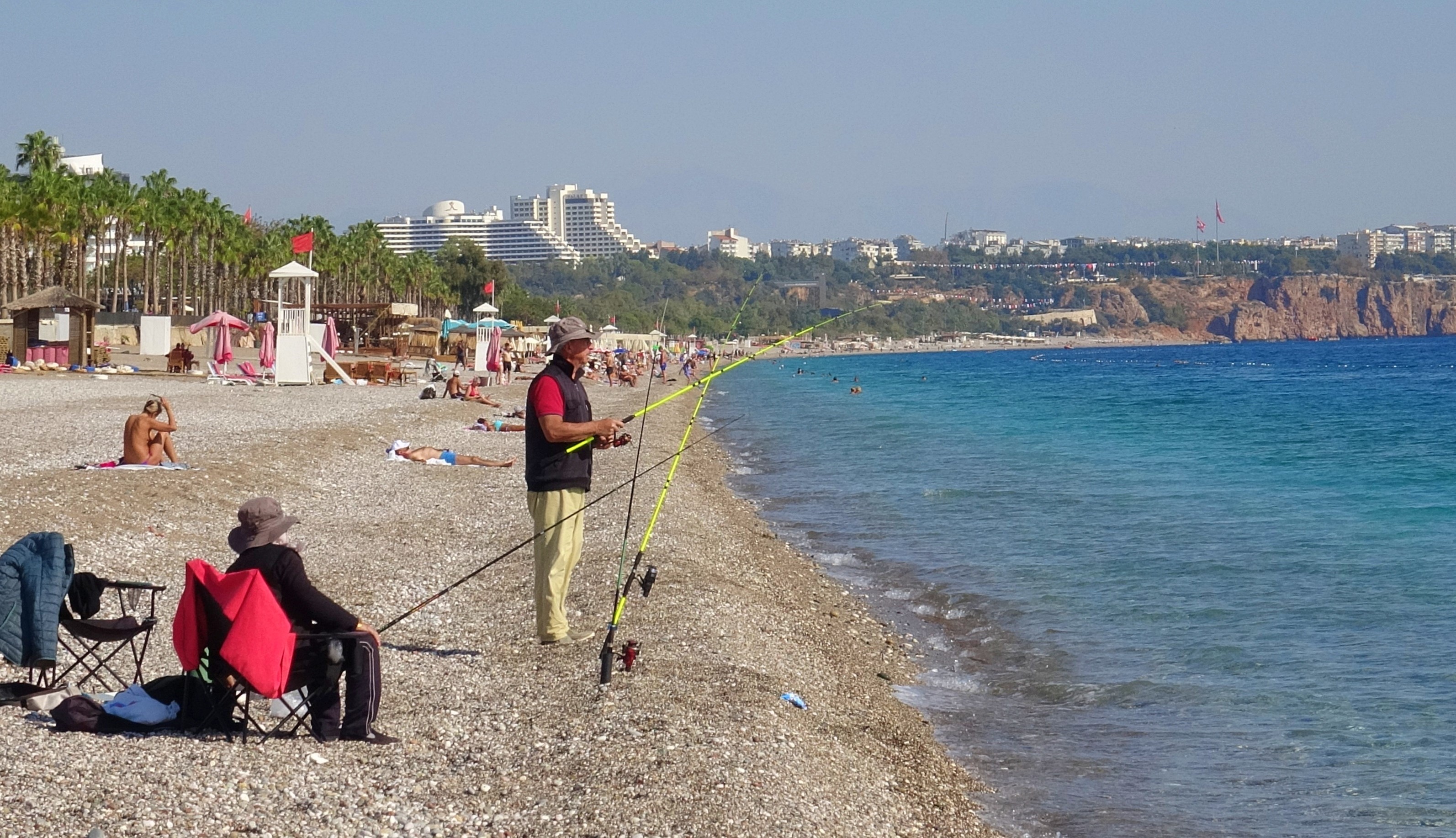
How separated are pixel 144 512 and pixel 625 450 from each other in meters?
12.9

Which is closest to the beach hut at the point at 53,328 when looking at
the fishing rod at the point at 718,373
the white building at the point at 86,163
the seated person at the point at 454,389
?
the seated person at the point at 454,389

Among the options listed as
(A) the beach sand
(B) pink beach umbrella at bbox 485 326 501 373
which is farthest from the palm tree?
(A) the beach sand

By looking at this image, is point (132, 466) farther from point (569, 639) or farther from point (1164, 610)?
point (1164, 610)

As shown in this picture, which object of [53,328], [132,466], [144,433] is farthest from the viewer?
[53,328]

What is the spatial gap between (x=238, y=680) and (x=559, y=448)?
6.99ft

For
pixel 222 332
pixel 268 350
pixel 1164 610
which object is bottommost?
pixel 1164 610

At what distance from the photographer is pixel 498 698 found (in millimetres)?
6820

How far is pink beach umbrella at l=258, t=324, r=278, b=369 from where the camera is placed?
33969mm

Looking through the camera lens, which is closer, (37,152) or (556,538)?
(556,538)

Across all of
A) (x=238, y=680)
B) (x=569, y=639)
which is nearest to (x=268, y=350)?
(x=569, y=639)

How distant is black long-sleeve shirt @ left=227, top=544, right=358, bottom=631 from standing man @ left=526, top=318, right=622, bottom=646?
1.52 m

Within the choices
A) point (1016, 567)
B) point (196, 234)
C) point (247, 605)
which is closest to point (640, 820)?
point (247, 605)

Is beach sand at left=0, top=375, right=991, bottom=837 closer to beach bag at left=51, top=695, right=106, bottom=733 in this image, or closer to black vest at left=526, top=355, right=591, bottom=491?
beach bag at left=51, top=695, right=106, bottom=733

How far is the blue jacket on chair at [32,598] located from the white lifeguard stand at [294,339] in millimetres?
27857
